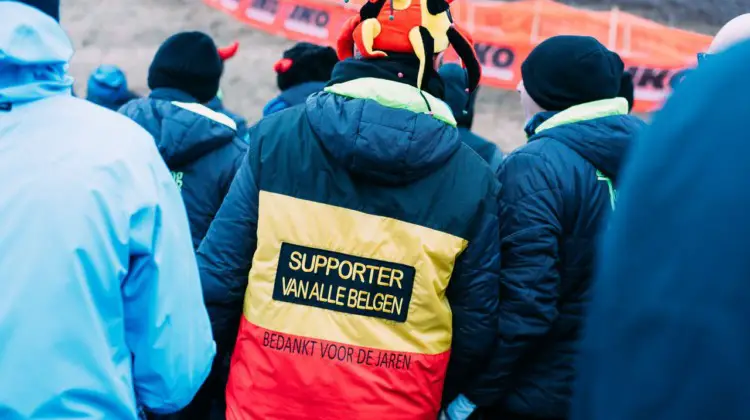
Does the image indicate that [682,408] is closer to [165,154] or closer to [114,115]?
[114,115]

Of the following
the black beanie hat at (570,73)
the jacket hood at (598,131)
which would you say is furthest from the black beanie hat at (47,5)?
the black beanie hat at (570,73)

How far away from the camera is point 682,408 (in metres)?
0.64

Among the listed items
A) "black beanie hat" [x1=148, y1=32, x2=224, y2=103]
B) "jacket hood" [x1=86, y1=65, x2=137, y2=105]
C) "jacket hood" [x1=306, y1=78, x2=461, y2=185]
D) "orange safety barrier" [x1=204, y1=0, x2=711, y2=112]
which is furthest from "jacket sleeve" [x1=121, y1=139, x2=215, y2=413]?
"orange safety barrier" [x1=204, y1=0, x2=711, y2=112]

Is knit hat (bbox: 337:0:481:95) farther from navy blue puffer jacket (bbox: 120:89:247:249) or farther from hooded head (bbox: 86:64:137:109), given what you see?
hooded head (bbox: 86:64:137:109)

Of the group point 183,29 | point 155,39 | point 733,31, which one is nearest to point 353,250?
point 733,31

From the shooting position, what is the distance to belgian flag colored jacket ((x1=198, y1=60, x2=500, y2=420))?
1956 millimetres

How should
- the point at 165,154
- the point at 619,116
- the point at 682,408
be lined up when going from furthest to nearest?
1. the point at 165,154
2. the point at 619,116
3. the point at 682,408

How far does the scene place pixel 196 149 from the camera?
9.67 ft

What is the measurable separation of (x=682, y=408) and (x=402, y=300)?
1.36 metres

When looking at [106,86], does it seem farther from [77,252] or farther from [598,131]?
[77,252]

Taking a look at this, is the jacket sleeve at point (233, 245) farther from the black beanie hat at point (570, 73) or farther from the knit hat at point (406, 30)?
the black beanie hat at point (570, 73)

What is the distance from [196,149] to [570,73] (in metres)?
1.34

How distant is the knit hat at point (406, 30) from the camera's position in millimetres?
2115

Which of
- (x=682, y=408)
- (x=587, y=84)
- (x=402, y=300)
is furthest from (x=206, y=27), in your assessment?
(x=682, y=408)
